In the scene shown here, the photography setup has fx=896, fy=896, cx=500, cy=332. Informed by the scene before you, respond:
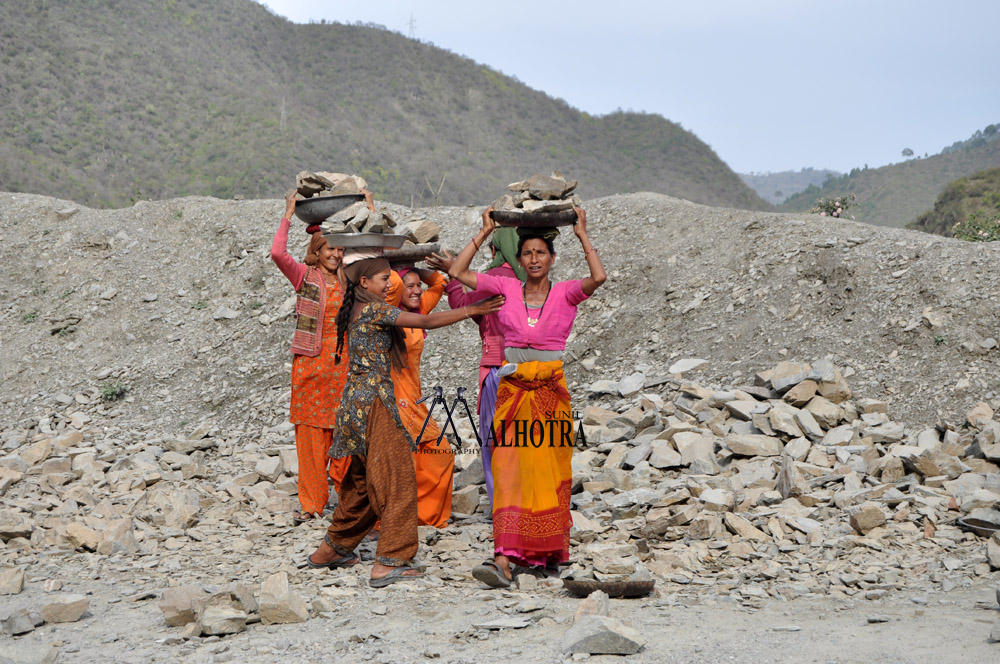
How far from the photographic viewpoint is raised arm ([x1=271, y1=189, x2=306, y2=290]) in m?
5.37

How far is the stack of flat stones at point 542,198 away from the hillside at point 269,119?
20.5 m

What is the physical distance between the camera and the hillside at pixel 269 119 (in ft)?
89.3

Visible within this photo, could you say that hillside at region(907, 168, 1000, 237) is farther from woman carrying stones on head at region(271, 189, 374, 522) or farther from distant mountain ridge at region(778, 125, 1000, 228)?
woman carrying stones on head at region(271, 189, 374, 522)

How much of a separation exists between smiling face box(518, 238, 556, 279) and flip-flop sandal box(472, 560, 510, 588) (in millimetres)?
1410

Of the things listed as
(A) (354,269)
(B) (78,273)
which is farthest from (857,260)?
(B) (78,273)

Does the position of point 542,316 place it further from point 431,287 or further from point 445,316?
point 431,287

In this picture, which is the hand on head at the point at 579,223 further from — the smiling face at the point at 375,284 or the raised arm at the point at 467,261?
the smiling face at the point at 375,284

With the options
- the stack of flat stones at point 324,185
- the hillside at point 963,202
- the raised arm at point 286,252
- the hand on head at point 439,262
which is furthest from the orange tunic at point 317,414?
the hillside at point 963,202

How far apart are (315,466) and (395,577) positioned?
61.1 inches

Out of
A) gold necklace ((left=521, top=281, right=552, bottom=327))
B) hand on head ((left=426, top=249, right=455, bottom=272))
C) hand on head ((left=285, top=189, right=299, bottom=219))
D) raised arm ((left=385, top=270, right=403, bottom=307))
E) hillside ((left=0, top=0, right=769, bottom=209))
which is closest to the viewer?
gold necklace ((left=521, top=281, right=552, bottom=327))

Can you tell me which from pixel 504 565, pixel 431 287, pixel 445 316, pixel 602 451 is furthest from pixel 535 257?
pixel 602 451

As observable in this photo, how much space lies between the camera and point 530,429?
4.29 meters

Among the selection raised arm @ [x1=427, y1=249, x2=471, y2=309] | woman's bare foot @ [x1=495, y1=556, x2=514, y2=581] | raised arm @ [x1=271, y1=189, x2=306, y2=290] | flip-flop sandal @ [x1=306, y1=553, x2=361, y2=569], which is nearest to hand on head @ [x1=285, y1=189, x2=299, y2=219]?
raised arm @ [x1=271, y1=189, x2=306, y2=290]

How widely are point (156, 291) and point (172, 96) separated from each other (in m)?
22.8
